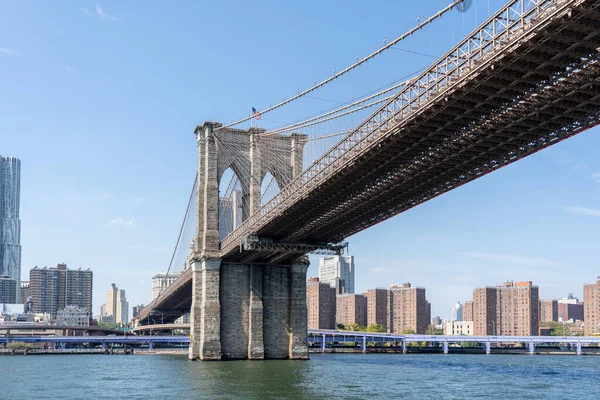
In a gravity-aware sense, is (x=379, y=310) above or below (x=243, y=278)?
below

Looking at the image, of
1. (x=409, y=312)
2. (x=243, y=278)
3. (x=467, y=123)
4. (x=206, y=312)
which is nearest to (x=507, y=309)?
(x=409, y=312)

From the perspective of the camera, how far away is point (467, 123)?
125 feet

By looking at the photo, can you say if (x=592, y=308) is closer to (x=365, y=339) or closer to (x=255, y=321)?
(x=365, y=339)

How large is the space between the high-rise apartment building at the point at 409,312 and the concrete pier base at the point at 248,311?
126 m

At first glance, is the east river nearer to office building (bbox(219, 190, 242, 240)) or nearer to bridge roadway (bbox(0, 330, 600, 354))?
office building (bbox(219, 190, 242, 240))

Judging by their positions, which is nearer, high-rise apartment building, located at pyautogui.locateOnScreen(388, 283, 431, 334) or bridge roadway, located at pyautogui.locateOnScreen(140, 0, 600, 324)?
bridge roadway, located at pyautogui.locateOnScreen(140, 0, 600, 324)

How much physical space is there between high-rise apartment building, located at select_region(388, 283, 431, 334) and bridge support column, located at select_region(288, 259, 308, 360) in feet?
410

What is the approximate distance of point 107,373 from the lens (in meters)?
60.8

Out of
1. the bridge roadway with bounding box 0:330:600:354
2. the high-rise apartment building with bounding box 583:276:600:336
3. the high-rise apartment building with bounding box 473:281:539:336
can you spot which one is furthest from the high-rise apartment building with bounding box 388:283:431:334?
the bridge roadway with bounding box 0:330:600:354

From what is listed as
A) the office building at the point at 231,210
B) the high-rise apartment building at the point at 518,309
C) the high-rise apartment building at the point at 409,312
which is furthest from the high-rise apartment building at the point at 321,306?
the office building at the point at 231,210

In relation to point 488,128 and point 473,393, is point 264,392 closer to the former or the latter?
point 473,393

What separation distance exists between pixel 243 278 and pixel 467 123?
Result: 36111 mm

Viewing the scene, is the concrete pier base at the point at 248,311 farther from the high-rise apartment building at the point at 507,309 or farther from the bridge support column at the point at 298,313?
the high-rise apartment building at the point at 507,309

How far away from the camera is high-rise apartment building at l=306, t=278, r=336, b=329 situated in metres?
186
